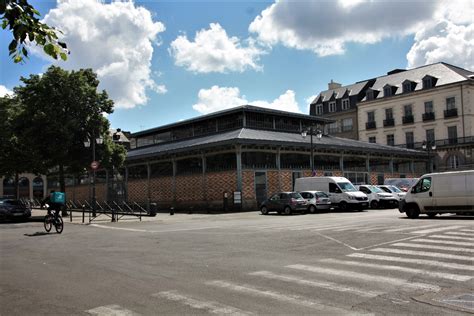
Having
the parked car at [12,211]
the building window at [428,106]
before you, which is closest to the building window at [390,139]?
the building window at [428,106]

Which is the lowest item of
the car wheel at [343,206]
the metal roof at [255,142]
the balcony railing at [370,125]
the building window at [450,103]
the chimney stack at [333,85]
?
the car wheel at [343,206]

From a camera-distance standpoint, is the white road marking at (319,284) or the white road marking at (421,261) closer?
the white road marking at (319,284)

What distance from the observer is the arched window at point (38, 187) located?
8056 cm

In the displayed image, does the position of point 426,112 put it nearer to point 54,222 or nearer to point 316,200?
point 316,200

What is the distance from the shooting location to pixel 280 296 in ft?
21.6

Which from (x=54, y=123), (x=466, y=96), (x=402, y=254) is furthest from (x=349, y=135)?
(x=402, y=254)

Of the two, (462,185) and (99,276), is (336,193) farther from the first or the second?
(99,276)

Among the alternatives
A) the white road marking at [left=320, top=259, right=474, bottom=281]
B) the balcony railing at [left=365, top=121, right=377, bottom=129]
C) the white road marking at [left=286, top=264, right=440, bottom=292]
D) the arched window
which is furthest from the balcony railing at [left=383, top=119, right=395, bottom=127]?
the white road marking at [left=286, top=264, right=440, bottom=292]

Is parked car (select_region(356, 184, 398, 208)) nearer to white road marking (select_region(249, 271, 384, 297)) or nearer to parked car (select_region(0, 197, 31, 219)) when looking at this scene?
parked car (select_region(0, 197, 31, 219))

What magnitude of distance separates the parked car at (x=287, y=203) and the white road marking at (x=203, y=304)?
21913 mm

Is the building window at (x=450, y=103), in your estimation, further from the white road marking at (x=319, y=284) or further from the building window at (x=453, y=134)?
the white road marking at (x=319, y=284)

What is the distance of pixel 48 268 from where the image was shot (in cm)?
965

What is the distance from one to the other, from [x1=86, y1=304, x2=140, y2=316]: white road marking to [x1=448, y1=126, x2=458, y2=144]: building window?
63.3 meters

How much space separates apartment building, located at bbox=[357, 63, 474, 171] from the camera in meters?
60.2
